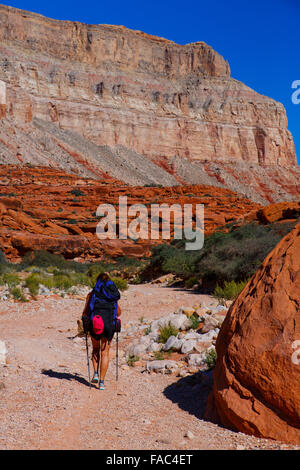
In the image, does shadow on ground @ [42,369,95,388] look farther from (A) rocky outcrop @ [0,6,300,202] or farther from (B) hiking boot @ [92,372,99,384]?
(A) rocky outcrop @ [0,6,300,202]

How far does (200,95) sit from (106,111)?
2370 cm

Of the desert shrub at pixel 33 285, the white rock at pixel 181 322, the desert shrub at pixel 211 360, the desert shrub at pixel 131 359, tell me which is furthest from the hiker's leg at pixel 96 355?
the desert shrub at pixel 33 285

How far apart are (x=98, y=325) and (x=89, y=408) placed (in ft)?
3.52

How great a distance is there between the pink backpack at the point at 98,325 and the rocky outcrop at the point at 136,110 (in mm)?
60592

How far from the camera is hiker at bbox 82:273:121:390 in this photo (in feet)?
17.4

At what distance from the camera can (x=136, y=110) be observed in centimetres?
8594

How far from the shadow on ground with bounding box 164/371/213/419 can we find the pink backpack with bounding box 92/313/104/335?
1.03 metres

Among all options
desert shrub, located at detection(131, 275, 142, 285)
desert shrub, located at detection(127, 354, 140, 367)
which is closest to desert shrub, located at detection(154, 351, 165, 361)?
desert shrub, located at detection(127, 354, 140, 367)

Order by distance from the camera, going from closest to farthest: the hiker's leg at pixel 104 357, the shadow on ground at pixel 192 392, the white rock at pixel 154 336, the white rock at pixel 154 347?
the shadow on ground at pixel 192 392, the hiker's leg at pixel 104 357, the white rock at pixel 154 347, the white rock at pixel 154 336

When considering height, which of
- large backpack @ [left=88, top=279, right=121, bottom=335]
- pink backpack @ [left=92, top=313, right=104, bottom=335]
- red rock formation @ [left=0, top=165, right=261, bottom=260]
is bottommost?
pink backpack @ [left=92, top=313, right=104, bottom=335]

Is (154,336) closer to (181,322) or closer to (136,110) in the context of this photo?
(181,322)

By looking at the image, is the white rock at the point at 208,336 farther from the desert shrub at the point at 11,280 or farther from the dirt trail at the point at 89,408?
the desert shrub at the point at 11,280

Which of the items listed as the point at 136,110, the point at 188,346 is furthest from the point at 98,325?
the point at 136,110

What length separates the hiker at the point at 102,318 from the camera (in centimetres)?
529
